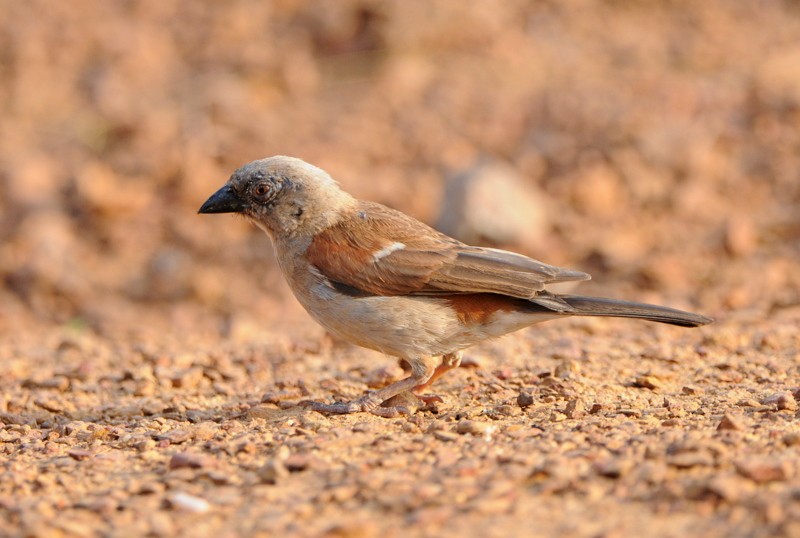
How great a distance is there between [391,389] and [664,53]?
9055mm

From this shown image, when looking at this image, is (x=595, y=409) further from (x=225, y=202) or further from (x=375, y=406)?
(x=225, y=202)

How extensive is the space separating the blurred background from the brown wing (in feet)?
9.53

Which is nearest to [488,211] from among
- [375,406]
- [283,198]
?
[283,198]

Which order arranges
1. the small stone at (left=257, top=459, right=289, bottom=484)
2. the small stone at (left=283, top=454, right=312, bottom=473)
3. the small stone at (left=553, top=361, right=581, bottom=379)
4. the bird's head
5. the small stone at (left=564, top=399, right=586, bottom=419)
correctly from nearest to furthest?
the small stone at (left=257, top=459, right=289, bottom=484), the small stone at (left=283, top=454, right=312, bottom=473), the small stone at (left=564, top=399, right=586, bottom=419), the small stone at (left=553, top=361, right=581, bottom=379), the bird's head

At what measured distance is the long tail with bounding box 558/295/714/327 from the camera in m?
6.00

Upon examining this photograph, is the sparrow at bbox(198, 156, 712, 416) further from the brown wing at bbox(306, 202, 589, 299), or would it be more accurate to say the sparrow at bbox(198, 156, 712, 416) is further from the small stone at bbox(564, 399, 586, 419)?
the small stone at bbox(564, 399, 586, 419)

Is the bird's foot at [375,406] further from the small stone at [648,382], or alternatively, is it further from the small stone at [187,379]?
the small stone at [648,382]

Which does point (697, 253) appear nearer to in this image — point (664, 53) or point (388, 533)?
point (664, 53)

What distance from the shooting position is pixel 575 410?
219 inches

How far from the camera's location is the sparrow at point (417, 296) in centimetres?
603

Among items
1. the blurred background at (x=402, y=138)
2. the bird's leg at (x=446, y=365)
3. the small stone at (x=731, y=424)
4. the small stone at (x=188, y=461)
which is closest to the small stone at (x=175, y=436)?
the small stone at (x=188, y=461)

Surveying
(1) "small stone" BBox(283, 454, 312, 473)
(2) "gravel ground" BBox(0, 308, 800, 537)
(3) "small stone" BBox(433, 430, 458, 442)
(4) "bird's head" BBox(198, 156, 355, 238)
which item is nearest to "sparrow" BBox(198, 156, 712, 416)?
(4) "bird's head" BBox(198, 156, 355, 238)

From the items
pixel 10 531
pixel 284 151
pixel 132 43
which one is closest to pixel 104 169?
pixel 284 151

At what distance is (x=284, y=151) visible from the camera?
11.9 m
